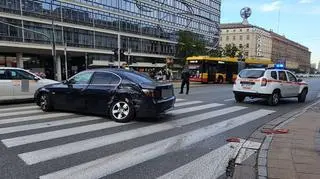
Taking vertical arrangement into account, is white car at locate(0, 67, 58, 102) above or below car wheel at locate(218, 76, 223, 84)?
above

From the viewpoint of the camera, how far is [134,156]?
671 cm

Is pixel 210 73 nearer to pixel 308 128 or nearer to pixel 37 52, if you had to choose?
pixel 37 52

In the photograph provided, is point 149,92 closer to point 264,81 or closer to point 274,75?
point 264,81

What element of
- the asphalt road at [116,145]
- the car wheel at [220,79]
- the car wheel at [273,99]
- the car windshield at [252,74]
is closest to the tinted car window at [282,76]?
the car wheel at [273,99]

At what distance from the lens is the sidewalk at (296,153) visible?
5539 mm

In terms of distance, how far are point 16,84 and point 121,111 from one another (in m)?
6.62

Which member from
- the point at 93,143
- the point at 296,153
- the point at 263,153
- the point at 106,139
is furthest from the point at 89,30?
the point at 296,153

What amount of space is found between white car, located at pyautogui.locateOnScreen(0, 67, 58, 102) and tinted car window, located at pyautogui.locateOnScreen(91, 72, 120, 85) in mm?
5282

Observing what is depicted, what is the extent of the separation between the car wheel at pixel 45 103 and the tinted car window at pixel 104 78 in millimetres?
1824

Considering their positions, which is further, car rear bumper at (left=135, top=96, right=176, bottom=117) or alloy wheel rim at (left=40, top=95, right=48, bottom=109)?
alloy wheel rim at (left=40, top=95, right=48, bottom=109)

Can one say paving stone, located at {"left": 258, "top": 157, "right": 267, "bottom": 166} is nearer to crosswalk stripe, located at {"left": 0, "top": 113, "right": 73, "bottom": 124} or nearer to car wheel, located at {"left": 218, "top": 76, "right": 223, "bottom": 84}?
crosswalk stripe, located at {"left": 0, "top": 113, "right": 73, "bottom": 124}

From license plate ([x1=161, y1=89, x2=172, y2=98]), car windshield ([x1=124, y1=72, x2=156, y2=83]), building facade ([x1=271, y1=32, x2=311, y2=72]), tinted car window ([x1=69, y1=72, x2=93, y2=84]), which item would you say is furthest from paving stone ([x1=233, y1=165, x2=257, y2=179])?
building facade ([x1=271, y1=32, x2=311, y2=72])

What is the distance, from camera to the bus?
132 ft

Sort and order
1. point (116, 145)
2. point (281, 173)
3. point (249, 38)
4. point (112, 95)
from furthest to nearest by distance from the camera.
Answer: point (249, 38) < point (112, 95) < point (116, 145) < point (281, 173)
